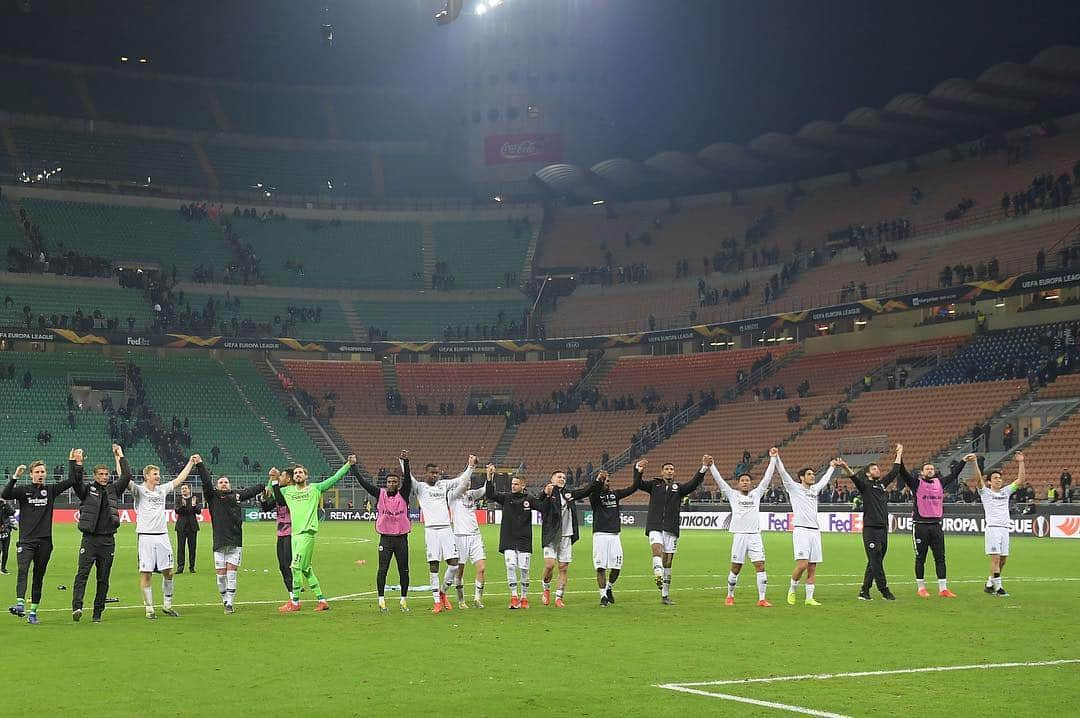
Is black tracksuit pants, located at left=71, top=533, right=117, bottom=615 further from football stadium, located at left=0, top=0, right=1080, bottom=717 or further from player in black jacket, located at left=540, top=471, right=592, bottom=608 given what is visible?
player in black jacket, located at left=540, top=471, right=592, bottom=608

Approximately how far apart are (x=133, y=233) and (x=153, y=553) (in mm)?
71030

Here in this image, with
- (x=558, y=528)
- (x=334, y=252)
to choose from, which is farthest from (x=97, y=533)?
(x=334, y=252)

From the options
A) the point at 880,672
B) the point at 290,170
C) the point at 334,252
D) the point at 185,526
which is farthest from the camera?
the point at 290,170

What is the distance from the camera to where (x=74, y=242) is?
8550cm

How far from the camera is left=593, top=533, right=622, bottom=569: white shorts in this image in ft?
77.5

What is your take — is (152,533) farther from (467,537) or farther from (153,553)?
(467,537)

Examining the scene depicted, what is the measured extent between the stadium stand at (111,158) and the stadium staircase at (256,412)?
15459 millimetres

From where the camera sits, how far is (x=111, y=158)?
9194 centimetres

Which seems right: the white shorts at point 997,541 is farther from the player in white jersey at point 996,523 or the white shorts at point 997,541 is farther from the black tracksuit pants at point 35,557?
the black tracksuit pants at point 35,557

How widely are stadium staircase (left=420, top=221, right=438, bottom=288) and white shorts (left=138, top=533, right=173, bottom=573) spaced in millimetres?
71837

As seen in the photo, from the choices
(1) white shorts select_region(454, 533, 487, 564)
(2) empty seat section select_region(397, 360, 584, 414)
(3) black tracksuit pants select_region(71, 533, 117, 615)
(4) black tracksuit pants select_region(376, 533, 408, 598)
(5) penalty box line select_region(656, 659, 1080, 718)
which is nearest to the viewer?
(5) penalty box line select_region(656, 659, 1080, 718)

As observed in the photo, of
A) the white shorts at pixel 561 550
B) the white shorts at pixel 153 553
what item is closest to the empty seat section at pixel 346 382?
the white shorts at pixel 561 550

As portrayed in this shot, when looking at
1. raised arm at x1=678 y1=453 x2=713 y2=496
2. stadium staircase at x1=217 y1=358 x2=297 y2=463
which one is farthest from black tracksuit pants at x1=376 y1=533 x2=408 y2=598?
stadium staircase at x1=217 y1=358 x2=297 y2=463

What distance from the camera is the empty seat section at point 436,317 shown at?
88.7 m
